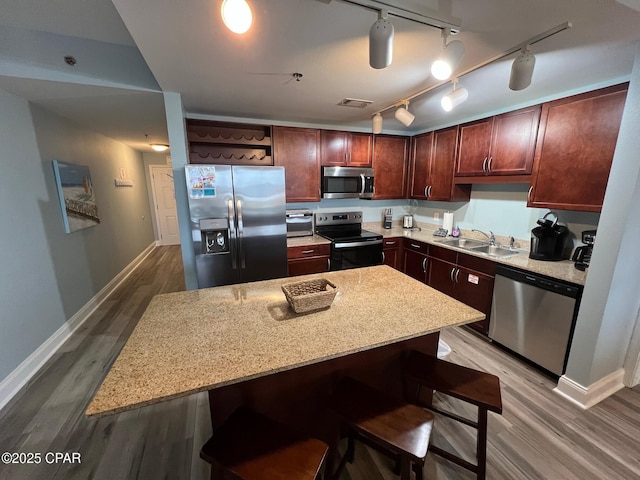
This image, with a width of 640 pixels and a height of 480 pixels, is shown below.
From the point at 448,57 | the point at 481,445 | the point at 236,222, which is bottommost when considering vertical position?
the point at 481,445

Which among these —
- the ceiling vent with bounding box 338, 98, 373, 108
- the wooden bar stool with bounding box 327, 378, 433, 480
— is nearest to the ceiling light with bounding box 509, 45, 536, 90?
the ceiling vent with bounding box 338, 98, 373, 108

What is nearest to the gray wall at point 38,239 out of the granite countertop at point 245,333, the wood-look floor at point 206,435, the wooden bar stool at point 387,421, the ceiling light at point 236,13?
the wood-look floor at point 206,435

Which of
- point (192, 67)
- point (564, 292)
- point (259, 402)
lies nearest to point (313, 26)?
point (192, 67)

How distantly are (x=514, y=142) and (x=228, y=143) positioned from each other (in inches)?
116

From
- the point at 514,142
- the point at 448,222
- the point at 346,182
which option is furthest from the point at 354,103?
the point at 448,222

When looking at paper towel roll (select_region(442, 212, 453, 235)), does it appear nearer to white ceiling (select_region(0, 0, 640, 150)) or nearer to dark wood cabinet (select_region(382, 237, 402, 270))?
dark wood cabinet (select_region(382, 237, 402, 270))

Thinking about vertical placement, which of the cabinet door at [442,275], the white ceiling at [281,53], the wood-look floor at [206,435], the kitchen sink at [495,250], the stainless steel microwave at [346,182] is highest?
the white ceiling at [281,53]

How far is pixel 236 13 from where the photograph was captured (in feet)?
3.06

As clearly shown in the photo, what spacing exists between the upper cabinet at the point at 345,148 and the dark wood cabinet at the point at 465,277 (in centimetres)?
150

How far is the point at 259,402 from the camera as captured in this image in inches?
48.6

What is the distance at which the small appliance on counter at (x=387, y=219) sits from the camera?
3.96 m

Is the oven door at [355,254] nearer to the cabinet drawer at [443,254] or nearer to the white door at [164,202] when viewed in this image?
the cabinet drawer at [443,254]

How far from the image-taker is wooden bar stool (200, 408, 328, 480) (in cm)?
88

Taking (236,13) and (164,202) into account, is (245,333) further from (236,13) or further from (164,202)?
(164,202)
